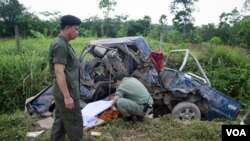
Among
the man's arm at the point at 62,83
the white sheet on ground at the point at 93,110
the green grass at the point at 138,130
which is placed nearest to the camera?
the man's arm at the point at 62,83

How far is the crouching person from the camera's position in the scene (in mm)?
6078

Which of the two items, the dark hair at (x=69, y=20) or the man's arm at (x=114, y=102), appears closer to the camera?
the dark hair at (x=69, y=20)

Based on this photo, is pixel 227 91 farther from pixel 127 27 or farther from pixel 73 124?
→ pixel 127 27

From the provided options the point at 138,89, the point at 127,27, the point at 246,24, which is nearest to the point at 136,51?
the point at 138,89

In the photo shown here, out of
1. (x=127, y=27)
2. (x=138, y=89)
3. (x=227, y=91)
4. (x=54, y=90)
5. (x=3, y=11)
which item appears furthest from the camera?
(x=3, y=11)

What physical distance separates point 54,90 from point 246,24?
16.5m

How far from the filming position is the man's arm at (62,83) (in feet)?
13.8

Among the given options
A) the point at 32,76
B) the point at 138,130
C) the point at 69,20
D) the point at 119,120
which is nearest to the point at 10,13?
the point at 32,76

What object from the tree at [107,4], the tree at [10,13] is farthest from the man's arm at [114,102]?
the tree at [10,13]

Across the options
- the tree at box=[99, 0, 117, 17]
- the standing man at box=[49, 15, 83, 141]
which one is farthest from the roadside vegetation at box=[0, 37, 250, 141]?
the tree at box=[99, 0, 117, 17]

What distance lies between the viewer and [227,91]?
9508 millimetres

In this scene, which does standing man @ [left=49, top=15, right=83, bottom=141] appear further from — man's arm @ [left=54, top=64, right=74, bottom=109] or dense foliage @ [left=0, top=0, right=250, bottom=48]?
dense foliage @ [left=0, top=0, right=250, bottom=48]

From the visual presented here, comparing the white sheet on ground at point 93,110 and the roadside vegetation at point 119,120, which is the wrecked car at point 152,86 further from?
the white sheet on ground at point 93,110

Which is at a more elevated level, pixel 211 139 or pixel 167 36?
pixel 167 36
